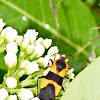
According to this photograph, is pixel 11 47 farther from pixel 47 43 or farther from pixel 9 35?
pixel 47 43

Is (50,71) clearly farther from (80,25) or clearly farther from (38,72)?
(80,25)

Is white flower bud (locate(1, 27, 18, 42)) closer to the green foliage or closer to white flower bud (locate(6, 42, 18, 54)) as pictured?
white flower bud (locate(6, 42, 18, 54))

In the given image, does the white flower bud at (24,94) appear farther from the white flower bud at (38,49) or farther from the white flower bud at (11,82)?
the white flower bud at (38,49)

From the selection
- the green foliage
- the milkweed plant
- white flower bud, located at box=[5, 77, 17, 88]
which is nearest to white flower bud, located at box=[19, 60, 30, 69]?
the milkweed plant

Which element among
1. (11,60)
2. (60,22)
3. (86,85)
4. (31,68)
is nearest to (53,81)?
(31,68)

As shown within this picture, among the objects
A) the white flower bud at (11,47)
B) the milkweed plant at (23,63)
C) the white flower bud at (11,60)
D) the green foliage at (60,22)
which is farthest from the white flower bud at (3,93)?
the green foliage at (60,22)

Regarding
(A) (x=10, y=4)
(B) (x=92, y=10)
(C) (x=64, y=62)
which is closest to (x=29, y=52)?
(C) (x=64, y=62)
